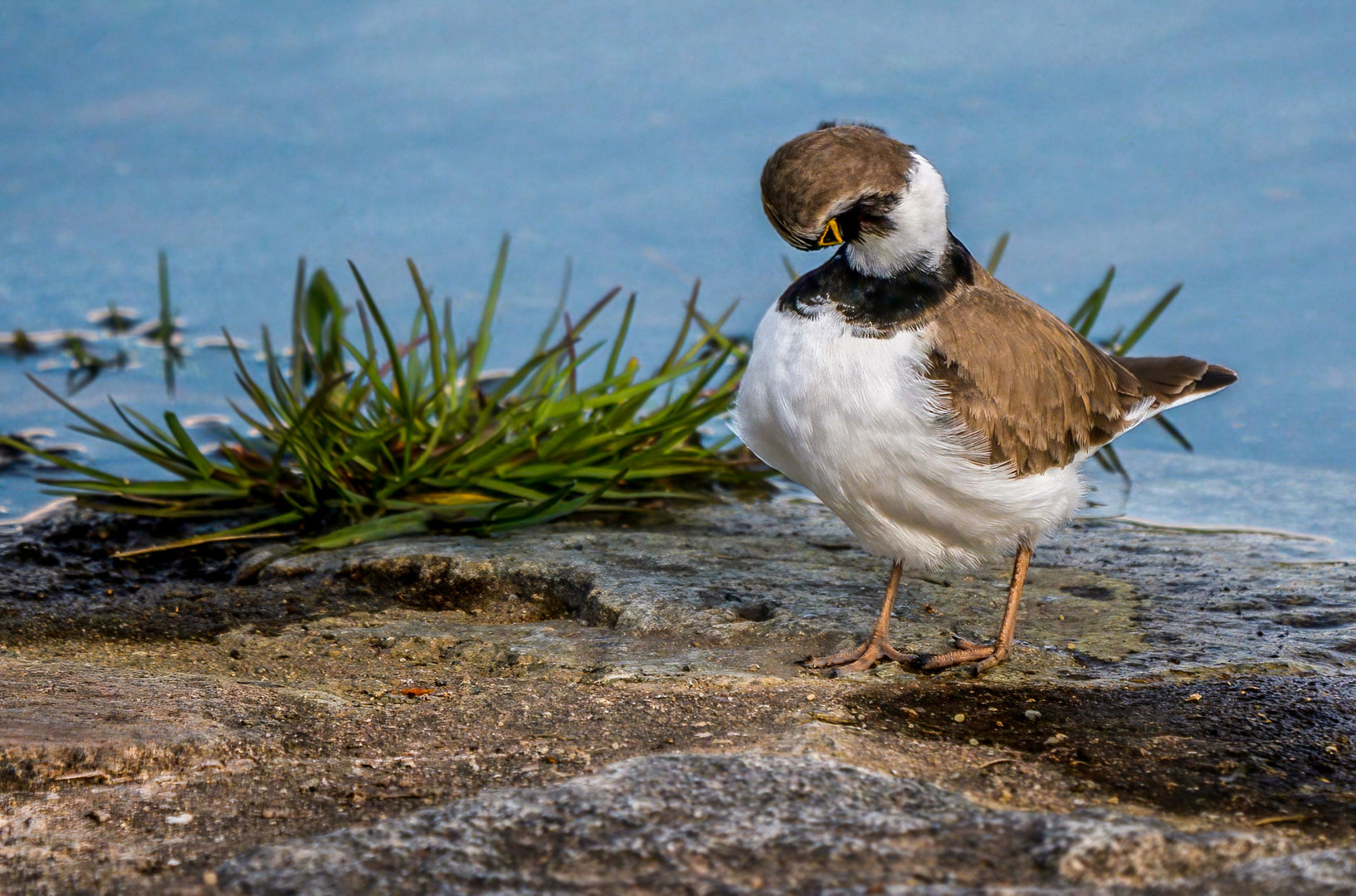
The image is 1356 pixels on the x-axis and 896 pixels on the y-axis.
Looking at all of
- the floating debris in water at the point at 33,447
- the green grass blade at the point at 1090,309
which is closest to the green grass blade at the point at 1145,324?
the green grass blade at the point at 1090,309

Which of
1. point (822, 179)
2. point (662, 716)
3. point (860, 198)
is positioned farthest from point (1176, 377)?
point (662, 716)

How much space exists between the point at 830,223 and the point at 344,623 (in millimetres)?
1839

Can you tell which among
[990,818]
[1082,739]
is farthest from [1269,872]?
[1082,739]

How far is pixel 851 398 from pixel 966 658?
80cm

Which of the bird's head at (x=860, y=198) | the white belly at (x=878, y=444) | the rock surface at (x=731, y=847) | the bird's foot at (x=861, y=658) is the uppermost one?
the bird's head at (x=860, y=198)

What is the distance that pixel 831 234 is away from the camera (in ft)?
10.6

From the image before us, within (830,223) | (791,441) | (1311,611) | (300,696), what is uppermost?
(830,223)

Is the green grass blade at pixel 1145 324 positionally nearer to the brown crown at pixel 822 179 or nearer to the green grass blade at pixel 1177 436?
the green grass blade at pixel 1177 436

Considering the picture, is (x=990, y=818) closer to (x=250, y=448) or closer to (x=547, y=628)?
(x=547, y=628)

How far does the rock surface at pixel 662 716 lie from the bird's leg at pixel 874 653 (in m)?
0.05

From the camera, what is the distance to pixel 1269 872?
212 cm

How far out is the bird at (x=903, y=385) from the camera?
325 centimetres

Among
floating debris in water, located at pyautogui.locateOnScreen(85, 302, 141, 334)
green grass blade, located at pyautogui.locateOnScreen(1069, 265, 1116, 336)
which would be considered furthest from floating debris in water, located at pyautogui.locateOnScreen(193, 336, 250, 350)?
green grass blade, located at pyautogui.locateOnScreen(1069, 265, 1116, 336)

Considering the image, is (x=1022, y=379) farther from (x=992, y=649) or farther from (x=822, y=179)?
(x=822, y=179)
